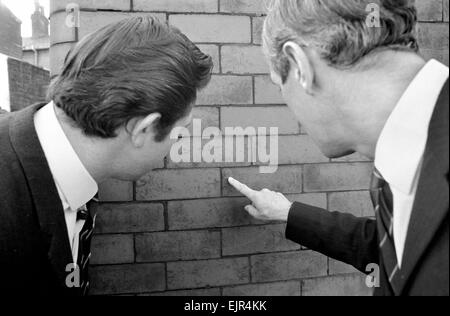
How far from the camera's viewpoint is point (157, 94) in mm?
1505

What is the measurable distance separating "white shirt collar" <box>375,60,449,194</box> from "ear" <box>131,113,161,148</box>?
88cm

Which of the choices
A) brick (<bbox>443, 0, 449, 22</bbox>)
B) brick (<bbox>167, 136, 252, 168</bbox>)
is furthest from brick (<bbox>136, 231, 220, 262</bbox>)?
brick (<bbox>443, 0, 449, 22</bbox>)

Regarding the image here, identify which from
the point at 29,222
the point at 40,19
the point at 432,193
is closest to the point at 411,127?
the point at 432,193

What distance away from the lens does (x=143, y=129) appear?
1564 mm

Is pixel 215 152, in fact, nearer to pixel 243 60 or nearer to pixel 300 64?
pixel 243 60

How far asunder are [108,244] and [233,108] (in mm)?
1071

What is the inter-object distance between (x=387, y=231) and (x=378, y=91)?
49 centimetres

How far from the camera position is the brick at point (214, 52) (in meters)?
2.13

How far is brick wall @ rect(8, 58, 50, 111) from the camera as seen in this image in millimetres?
7804

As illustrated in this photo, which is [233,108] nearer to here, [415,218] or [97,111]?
[97,111]
